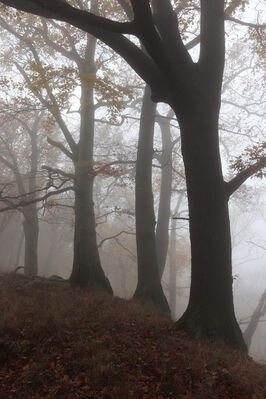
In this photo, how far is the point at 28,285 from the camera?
28.6ft

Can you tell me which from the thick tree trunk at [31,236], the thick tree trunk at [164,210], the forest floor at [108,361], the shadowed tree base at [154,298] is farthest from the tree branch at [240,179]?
the thick tree trunk at [31,236]

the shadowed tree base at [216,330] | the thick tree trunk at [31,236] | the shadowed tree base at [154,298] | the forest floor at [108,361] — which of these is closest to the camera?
the forest floor at [108,361]

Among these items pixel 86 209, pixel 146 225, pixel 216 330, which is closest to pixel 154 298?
pixel 146 225

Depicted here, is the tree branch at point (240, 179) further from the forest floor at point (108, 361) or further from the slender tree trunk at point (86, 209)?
the slender tree trunk at point (86, 209)

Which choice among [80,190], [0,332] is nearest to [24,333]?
[0,332]

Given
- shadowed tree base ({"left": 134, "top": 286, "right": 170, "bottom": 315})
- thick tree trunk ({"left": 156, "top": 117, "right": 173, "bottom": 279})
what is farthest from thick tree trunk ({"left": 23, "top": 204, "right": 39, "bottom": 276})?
shadowed tree base ({"left": 134, "top": 286, "right": 170, "bottom": 315})

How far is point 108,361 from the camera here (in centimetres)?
439

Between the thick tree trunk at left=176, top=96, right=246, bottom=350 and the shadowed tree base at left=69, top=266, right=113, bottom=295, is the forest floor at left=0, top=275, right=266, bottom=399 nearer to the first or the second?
the thick tree trunk at left=176, top=96, right=246, bottom=350

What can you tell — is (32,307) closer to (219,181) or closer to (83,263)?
(83,263)

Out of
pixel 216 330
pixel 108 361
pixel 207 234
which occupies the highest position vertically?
pixel 207 234

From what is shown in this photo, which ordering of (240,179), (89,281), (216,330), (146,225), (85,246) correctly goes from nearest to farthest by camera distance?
(216,330) → (240,179) → (89,281) → (146,225) → (85,246)

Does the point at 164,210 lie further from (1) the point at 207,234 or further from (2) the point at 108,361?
(2) the point at 108,361

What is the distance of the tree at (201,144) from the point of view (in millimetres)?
5536

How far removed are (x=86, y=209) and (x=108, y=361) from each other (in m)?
6.43
